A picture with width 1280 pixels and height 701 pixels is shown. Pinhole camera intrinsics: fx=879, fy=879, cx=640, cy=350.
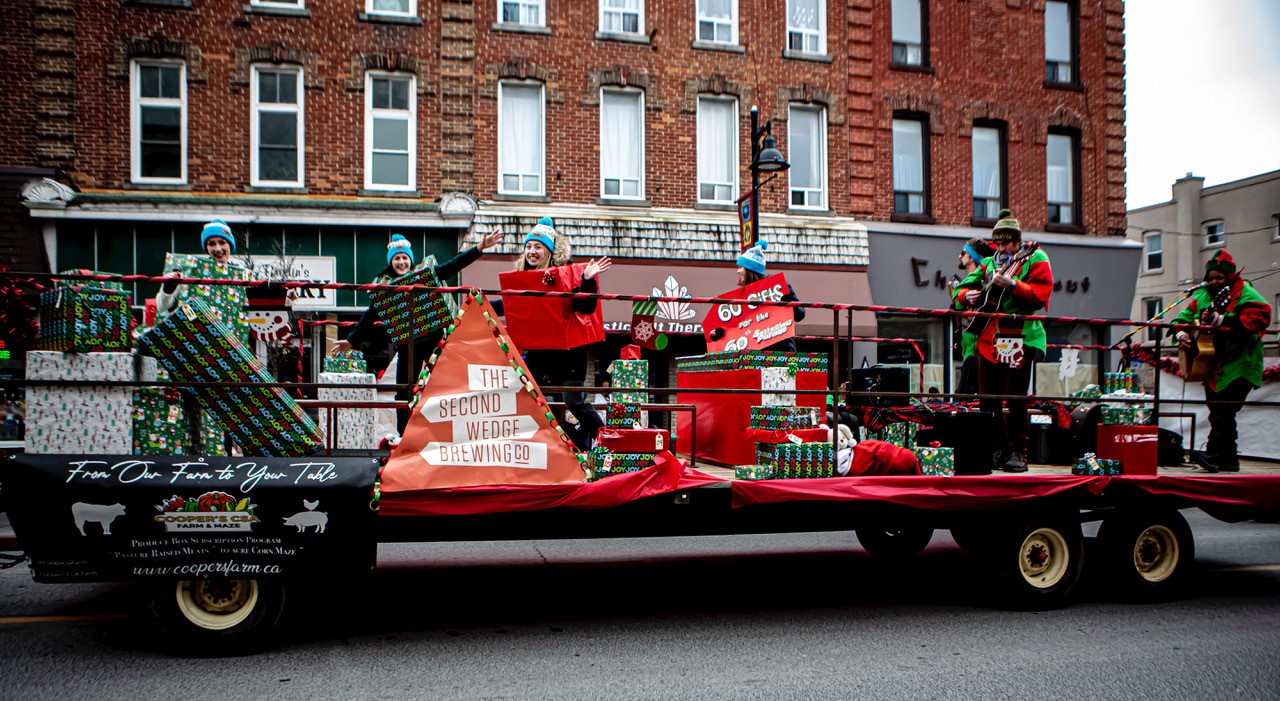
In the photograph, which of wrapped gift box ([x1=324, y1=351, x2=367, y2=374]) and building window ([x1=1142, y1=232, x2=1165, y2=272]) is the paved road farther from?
building window ([x1=1142, y1=232, x2=1165, y2=272])

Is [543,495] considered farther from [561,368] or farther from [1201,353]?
[1201,353]

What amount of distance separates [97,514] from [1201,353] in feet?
24.8

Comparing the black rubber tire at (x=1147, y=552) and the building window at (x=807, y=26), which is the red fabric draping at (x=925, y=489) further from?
the building window at (x=807, y=26)

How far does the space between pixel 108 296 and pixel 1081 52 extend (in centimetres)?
2141

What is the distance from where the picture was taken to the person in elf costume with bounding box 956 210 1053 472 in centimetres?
642

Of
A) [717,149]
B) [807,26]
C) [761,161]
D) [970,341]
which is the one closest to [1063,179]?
[807,26]

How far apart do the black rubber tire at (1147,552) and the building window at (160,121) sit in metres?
15.6

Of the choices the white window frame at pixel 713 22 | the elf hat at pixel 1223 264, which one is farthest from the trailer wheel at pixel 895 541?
the white window frame at pixel 713 22

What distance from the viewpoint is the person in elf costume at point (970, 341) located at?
6.85 meters

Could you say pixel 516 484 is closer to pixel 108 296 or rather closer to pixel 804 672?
pixel 804 672

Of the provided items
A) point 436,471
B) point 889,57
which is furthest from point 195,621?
point 889,57

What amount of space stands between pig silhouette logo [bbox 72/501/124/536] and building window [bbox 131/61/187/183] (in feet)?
43.8

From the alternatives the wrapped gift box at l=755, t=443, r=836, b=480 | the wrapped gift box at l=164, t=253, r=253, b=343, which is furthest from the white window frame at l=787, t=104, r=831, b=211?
the wrapped gift box at l=164, t=253, r=253, b=343

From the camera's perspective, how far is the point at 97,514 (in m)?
4.19
